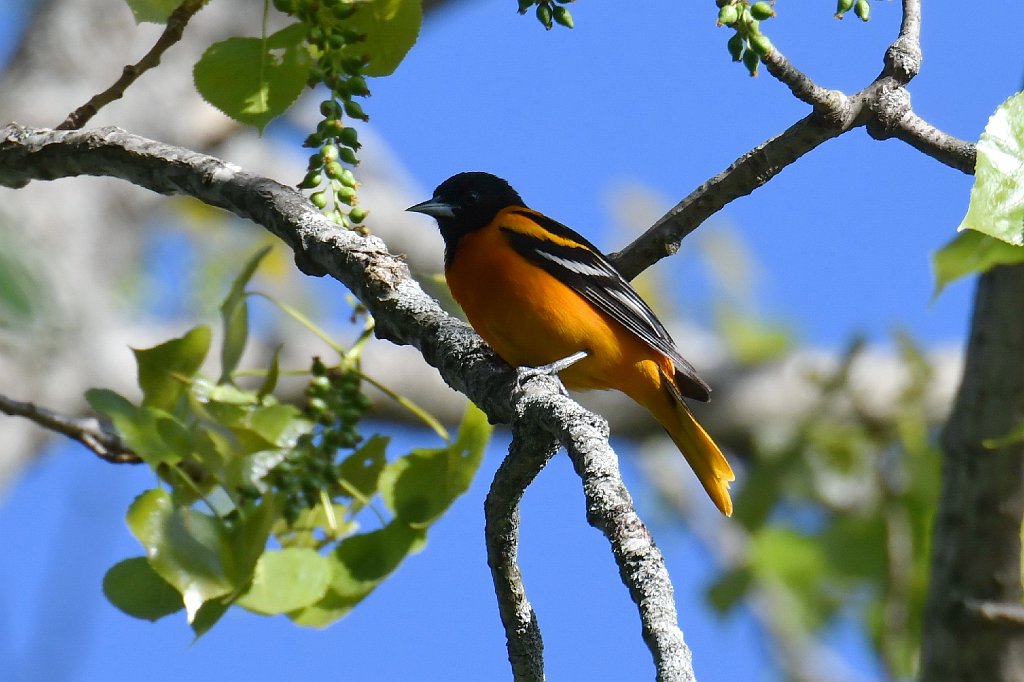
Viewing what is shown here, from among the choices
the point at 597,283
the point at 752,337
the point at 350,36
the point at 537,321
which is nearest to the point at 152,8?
the point at 350,36

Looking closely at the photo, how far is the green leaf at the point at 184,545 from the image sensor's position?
235 centimetres

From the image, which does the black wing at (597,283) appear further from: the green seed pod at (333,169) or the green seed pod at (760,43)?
the green seed pod at (760,43)

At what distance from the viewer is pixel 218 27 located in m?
6.66

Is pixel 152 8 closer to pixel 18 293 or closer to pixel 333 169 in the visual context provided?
pixel 333 169

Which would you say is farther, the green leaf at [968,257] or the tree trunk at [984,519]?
the tree trunk at [984,519]

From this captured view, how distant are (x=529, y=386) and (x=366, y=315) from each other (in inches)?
39.9

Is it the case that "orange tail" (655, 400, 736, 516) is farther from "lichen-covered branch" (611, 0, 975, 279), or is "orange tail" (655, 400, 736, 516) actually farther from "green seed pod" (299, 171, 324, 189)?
"green seed pod" (299, 171, 324, 189)

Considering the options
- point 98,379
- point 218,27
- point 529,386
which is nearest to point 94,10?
point 218,27

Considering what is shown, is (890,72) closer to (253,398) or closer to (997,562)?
(997,562)

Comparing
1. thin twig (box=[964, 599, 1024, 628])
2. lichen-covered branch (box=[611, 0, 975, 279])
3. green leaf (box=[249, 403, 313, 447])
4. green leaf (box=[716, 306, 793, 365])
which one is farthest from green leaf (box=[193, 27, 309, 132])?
green leaf (box=[716, 306, 793, 365])

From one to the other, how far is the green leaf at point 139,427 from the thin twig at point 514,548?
75 cm

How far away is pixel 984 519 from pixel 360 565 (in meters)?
1.54

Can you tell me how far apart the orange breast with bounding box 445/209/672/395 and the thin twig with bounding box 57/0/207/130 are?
1.52 metres

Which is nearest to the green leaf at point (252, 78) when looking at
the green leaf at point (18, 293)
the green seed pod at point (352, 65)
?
the green seed pod at point (352, 65)
